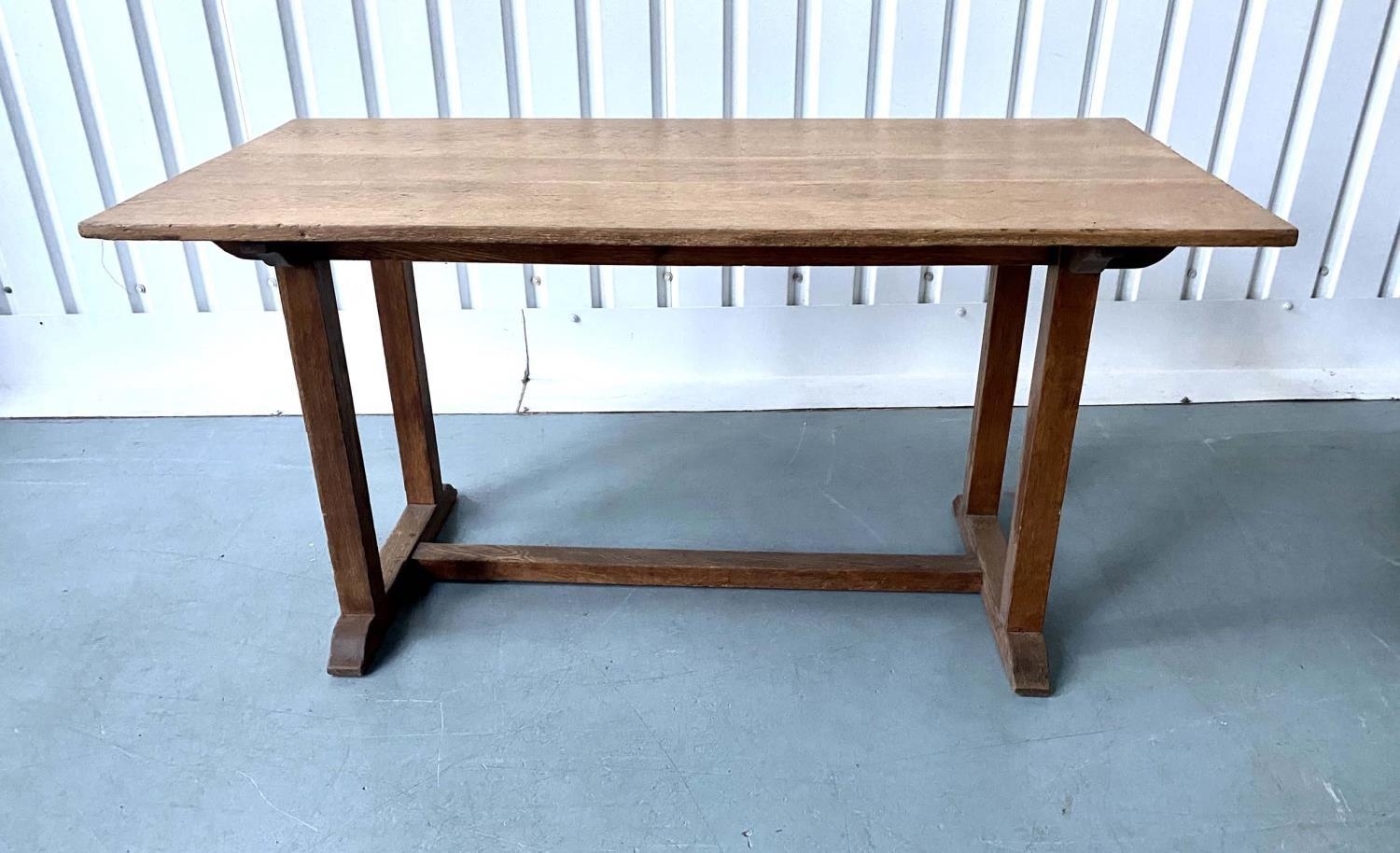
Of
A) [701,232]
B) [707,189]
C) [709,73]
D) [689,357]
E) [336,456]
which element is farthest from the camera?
[689,357]

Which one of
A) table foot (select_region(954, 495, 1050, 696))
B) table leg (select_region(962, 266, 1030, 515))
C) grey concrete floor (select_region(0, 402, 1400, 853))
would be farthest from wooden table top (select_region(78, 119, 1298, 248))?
grey concrete floor (select_region(0, 402, 1400, 853))

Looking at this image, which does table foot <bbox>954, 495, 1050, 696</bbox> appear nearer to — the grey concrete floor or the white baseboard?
the grey concrete floor

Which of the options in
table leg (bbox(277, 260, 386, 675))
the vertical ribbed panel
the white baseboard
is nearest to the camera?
table leg (bbox(277, 260, 386, 675))

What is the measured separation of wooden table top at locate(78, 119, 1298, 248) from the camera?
1.55m

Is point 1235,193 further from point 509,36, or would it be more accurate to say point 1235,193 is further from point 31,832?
point 31,832

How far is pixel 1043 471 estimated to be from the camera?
1.86m

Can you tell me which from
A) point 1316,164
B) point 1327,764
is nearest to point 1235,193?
point 1327,764

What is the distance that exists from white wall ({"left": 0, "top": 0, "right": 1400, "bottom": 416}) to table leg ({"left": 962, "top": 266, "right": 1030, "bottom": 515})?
0.71 m

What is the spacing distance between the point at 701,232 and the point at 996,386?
1000 mm

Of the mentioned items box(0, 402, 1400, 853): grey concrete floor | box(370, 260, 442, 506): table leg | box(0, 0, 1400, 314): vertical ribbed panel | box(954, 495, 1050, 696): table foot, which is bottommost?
box(0, 402, 1400, 853): grey concrete floor

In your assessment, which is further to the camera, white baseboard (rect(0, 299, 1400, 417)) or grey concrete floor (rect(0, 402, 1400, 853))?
white baseboard (rect(0, 299, 1400, 417))

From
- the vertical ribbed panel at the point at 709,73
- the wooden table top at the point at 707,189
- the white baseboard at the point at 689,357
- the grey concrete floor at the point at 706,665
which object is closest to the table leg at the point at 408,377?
the grey concrete floor at the point at 706,665

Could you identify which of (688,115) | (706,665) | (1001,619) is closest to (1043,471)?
(1001,619)

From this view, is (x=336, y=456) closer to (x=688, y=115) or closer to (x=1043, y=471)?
(x=1043, y=471)
